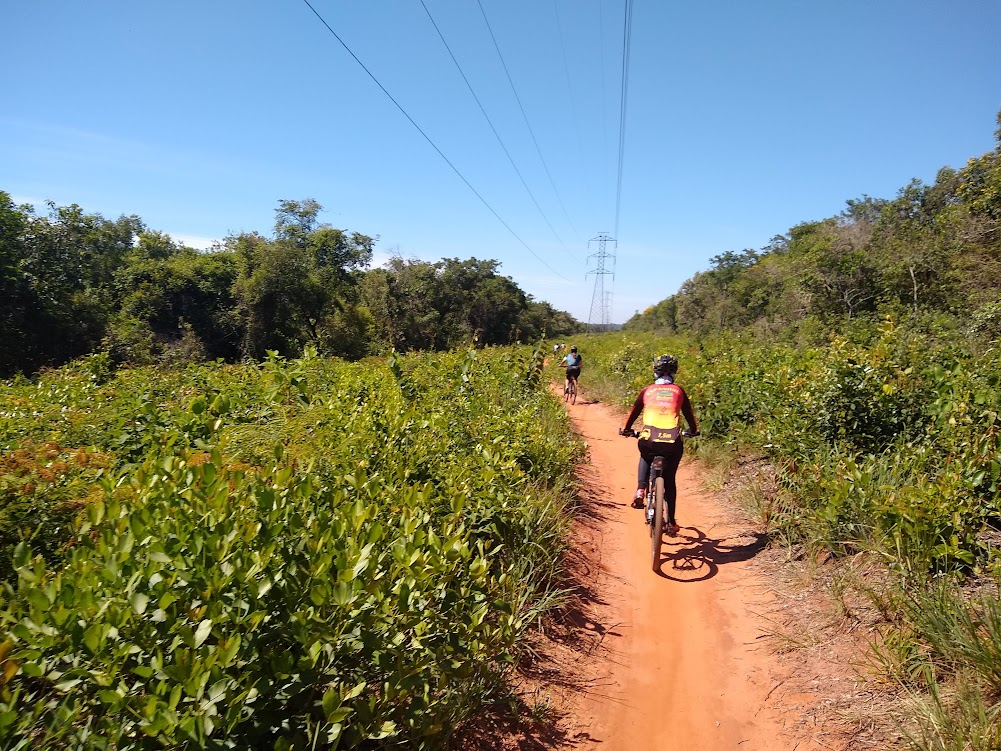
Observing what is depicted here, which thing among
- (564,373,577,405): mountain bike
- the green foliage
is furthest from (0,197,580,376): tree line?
the green foliage

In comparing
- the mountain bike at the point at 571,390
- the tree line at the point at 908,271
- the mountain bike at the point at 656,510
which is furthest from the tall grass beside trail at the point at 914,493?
the tree line at the point at 908,271

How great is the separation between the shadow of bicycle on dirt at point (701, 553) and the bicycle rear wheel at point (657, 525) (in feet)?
0.35

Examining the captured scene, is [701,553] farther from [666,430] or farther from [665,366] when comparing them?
[665,366]

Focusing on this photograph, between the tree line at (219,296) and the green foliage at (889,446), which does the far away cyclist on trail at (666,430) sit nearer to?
the green foliage at (889,446)

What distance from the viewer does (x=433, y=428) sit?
470 centimetres

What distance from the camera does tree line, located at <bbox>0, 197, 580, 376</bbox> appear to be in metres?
25.2

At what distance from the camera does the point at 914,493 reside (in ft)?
12.4

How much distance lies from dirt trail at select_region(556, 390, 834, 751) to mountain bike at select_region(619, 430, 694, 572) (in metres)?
0.18

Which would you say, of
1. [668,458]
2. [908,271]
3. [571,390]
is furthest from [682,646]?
[908,271]

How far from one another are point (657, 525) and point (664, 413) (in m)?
1.08

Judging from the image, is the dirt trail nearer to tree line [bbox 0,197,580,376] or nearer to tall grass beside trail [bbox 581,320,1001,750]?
tall grass beside trail [bbox 581,320,1001,750]

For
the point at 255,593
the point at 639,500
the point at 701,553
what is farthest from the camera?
the point at 639,500

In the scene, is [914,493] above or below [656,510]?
above

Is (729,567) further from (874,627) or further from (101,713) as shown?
(101,713)
